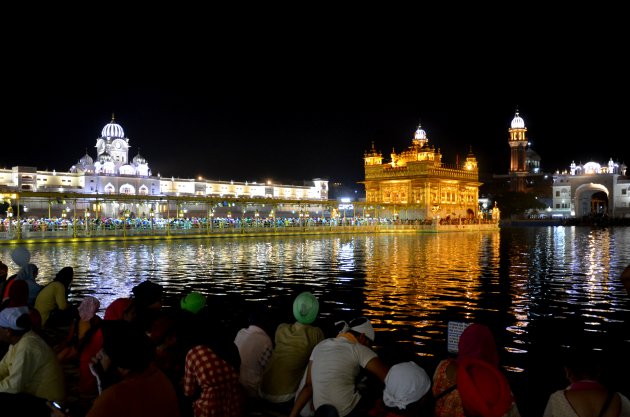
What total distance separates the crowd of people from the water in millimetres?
1875

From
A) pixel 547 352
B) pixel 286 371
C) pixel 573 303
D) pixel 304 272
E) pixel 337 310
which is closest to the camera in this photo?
pixel 286 371

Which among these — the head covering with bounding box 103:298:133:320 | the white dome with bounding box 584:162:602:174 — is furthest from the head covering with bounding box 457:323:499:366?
the white dome with bounding box 584:162:602:174

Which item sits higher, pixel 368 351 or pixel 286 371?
pixel 368 351

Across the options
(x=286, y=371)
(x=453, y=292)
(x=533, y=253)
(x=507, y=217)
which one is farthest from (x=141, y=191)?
(x=286, y=371)

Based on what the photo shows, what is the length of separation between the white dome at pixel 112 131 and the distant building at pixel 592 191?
75.7 meters

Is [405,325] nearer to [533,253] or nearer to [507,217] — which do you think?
[533,253]

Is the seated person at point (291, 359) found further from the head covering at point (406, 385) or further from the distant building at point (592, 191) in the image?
the distant building at point (592, 191)

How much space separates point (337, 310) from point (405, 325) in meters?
1.98

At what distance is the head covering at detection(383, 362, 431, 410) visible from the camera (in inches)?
171

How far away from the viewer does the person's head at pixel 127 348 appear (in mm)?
3902

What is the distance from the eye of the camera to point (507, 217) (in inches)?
3711

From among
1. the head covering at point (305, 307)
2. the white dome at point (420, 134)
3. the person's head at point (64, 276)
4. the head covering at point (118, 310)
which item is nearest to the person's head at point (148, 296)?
the head covering at point (118, 310)

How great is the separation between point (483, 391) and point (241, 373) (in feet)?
11.3

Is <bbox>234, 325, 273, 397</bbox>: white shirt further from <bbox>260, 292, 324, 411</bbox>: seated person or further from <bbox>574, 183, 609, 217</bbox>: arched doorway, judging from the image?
<bbox>574, 183, 609, 217</bbox>: arched doorway
